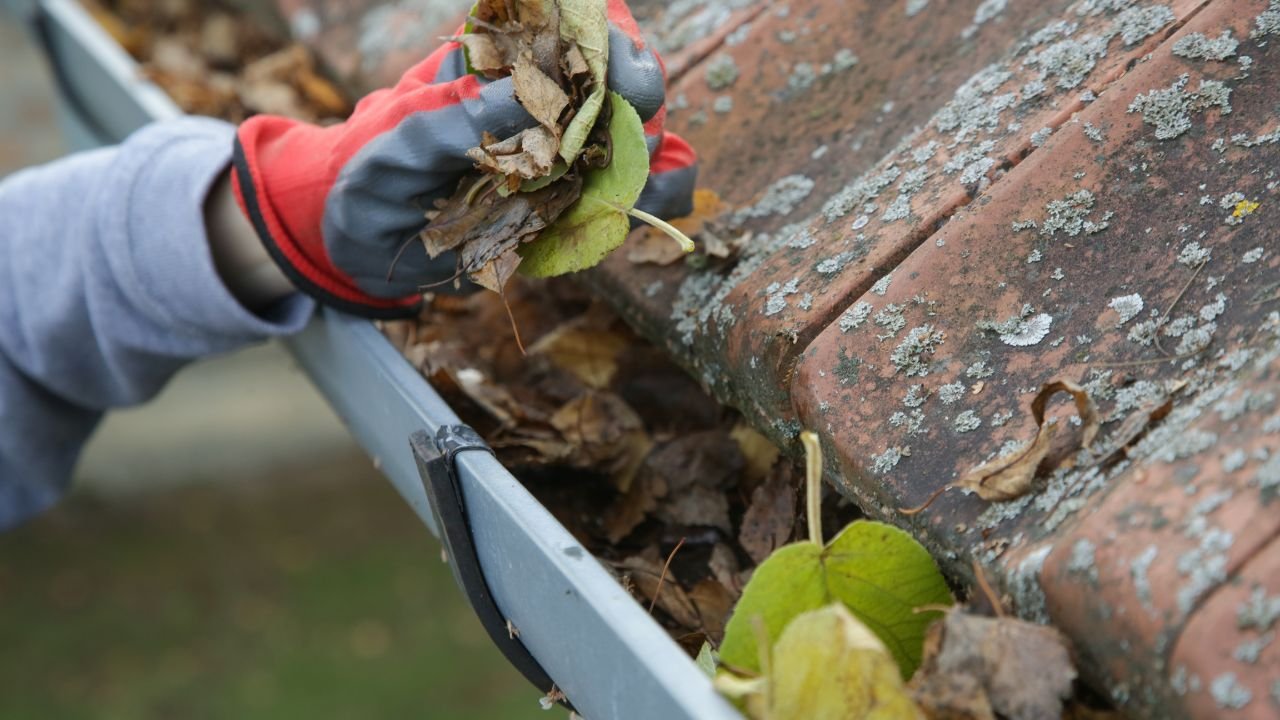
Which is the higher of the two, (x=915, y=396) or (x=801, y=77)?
(x=801, y=77)

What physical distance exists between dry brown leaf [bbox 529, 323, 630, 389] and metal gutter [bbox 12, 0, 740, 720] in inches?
10.2

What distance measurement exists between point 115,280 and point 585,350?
1.87ft

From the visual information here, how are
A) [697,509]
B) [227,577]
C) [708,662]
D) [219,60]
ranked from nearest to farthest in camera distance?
[708,662] < [697,509] < [219,60] < [227,577]

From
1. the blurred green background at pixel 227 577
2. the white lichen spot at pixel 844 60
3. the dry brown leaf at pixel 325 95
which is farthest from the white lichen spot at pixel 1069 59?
the blurred green background at pixel 227 577

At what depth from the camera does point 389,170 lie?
1.10m

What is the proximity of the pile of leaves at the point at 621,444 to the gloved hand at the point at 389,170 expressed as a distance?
0.14 meters

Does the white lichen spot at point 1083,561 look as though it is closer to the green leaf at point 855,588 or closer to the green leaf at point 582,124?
the green leaf at point 855,588

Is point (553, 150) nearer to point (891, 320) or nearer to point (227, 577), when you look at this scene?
point (891, 320)

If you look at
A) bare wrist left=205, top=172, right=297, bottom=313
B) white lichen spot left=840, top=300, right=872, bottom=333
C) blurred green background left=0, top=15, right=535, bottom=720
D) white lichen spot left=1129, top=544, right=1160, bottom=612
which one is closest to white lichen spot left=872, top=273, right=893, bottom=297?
white lichen spot left=840, top=300, right=872, bottom=333

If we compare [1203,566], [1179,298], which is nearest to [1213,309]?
[1179,298]

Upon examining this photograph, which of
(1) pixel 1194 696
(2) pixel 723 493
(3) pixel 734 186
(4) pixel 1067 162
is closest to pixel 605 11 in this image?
(3) pixel 734 186

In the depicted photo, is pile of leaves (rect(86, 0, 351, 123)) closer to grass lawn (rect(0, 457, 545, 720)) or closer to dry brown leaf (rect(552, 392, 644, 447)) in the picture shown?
dry brown leaf (rect(552, 392, 644, 447))

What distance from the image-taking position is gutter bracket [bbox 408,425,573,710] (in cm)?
99

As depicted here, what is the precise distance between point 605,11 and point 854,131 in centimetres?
35
